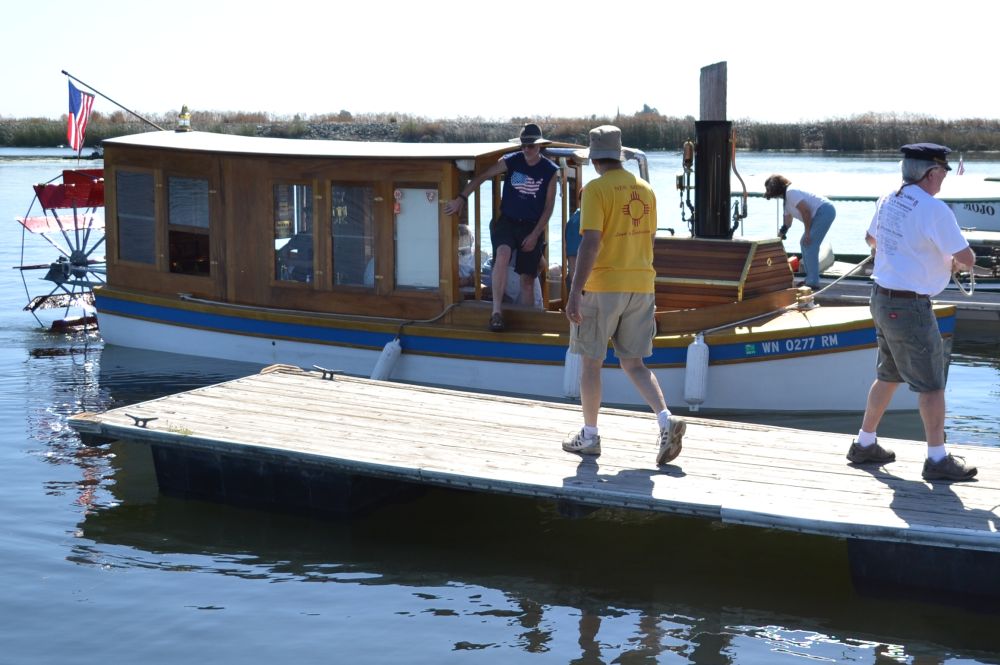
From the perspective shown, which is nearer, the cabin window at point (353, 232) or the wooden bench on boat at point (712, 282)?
the wooden bench on boat at point (712, 282)

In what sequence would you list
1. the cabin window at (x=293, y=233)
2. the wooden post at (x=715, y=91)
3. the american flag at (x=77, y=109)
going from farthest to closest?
1. the american flag at (x=77, y=109)
2. the wooden post at (x=715, y=91)
3. the cabin window at (x=293, y=233)

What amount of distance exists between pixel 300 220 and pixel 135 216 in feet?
7.99

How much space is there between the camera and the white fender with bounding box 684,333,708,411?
34.7 feet

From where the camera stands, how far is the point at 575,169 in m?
11.8

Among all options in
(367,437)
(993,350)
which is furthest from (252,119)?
(367,437)

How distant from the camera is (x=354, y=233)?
11.9m

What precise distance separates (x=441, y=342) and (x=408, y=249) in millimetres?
948

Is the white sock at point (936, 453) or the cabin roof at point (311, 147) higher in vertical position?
the cabin roof at point (311, 147)

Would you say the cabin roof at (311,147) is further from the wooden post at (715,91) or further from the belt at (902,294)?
the belt at (902,294)

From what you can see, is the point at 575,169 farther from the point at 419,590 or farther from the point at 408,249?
the point at 419,590

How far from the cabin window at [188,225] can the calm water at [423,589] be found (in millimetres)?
3795

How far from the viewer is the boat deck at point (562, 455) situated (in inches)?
256

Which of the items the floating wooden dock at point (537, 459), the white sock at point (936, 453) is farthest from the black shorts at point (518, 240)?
the white sock at point (936, 453)

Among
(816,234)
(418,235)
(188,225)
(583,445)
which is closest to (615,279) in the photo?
(583,445)
